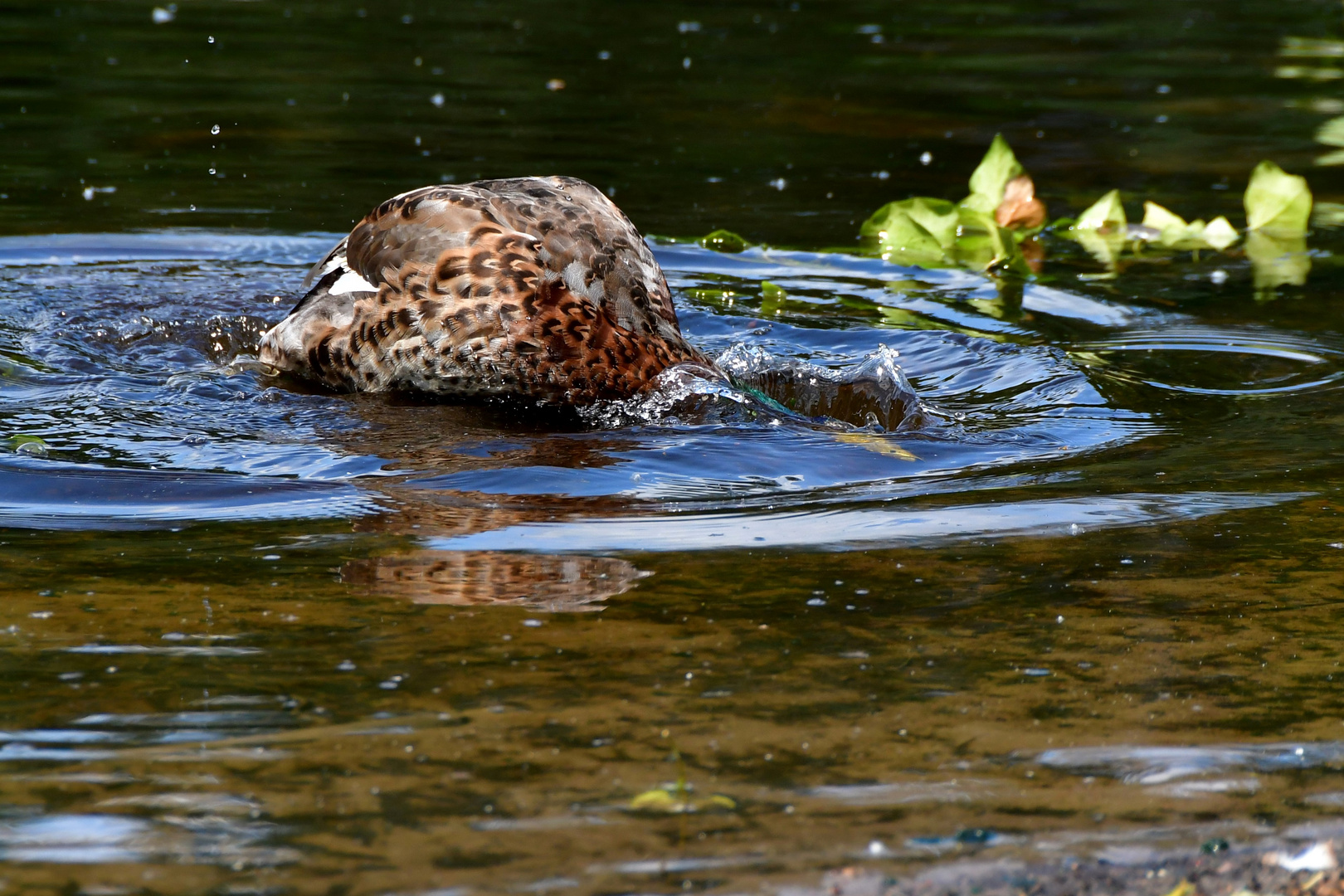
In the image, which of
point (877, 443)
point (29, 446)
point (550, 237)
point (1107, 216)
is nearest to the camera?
point (29, 446)

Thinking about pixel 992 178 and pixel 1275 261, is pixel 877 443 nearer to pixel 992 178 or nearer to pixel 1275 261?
pixel 992 178

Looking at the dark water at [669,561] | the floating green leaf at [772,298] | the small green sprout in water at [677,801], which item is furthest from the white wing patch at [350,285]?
the small green sprout in water at [677,801]

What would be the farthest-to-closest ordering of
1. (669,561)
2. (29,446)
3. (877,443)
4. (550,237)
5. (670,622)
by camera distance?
(550,237)
(877,443)
(29,446)
(669,561)
(670,622)

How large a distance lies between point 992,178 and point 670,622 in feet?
17.1

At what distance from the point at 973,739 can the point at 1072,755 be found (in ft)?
0.59

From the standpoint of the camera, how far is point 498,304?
5.74m

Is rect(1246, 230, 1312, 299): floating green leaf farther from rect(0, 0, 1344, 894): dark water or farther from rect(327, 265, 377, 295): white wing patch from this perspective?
rect(327, 265, 377, 295): white wing patch

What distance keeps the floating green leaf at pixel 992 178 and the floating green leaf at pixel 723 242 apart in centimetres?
121

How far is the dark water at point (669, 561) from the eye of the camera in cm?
276

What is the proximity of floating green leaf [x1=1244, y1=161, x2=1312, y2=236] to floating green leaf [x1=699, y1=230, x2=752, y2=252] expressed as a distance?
8.89 feet

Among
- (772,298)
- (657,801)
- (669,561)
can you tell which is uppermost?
(772,298)

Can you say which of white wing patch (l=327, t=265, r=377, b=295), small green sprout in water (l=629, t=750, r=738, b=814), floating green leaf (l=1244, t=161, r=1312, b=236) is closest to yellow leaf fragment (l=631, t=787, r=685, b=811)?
small green sprout in water (l=629, t=750, r=738, b=814)

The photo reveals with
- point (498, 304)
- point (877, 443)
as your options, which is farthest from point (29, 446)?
point (877, 443)

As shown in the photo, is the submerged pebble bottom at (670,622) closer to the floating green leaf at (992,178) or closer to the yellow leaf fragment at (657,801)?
the yellow leaf fragment at (657,801)
